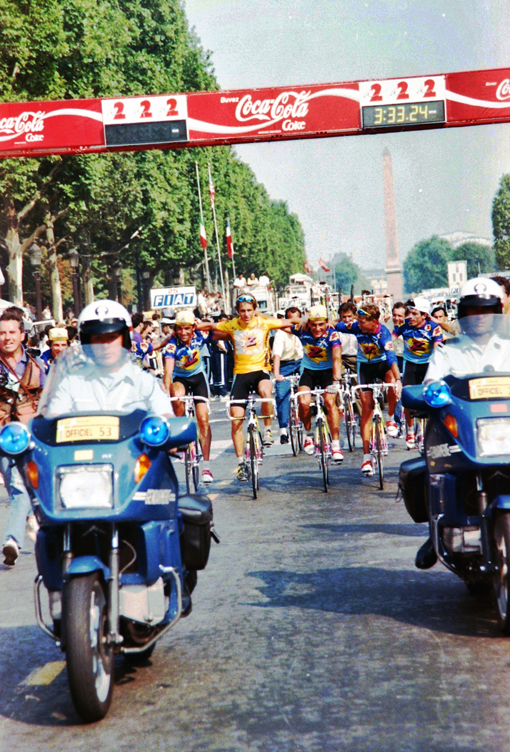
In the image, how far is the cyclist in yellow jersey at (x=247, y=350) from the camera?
1223 centimetres

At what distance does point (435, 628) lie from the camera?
19.2 feet

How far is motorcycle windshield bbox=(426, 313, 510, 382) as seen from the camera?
5.93 metres

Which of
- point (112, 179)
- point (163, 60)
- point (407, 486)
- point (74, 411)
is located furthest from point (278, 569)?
point (163, 60)

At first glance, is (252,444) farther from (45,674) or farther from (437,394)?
(45,674)

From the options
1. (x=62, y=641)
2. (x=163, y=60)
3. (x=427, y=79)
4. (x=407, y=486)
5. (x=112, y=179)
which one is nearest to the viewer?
(x=62, y=641)

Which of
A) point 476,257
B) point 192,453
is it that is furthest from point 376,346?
point 476,257

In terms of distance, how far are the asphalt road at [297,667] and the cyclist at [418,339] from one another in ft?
17.1

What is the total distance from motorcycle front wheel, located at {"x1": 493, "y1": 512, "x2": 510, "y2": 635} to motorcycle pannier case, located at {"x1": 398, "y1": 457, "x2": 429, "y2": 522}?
2.94 feet

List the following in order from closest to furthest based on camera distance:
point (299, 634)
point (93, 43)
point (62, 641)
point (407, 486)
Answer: point (62, 641) → point (299, 634) → point (407, 486) → point (93, 43)

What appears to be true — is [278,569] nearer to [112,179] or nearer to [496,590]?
[496,590]

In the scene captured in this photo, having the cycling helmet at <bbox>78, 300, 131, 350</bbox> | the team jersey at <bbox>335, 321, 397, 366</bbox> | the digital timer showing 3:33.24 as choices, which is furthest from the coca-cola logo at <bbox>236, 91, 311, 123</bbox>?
the cycling helmet at <bbox>78, 300, 131, 350</bbox>

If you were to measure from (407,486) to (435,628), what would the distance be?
829 millimetres

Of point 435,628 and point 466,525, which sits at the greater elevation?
point 466,525

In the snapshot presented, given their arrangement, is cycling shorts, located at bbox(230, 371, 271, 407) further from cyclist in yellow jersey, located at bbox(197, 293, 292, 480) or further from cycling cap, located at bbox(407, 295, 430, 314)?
cycling cap, located at bbox(407, 295, 430, 314)
